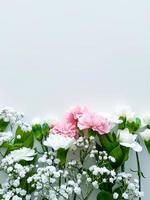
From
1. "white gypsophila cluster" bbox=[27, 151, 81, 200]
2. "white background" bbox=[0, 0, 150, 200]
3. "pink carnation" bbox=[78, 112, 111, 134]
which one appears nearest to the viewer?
"white gypsophila cluster" bbox=[27, 151, 81, 200]

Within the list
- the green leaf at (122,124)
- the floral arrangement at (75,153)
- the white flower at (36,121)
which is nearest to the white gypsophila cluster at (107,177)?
the floral arrangement at (75,153)

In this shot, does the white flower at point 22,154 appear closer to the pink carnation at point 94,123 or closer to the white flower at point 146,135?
the pink carnation at point 94,123

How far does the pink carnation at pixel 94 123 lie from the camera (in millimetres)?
1213

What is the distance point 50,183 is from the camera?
1133 mm

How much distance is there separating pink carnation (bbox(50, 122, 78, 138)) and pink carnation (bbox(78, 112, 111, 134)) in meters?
0.04

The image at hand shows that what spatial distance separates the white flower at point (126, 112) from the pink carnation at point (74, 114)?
0.38 ft

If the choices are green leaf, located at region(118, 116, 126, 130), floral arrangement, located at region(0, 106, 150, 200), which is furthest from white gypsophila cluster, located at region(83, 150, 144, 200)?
green leaf, located at region(118, 116, 126, 130)

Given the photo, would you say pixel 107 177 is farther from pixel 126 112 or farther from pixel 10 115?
pixel 10 115

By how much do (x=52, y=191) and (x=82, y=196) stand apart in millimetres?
169

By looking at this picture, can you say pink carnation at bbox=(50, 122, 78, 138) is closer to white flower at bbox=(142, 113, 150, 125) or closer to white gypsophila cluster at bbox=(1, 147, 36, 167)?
white gypsophila cluster at bbox=(1, 147, 36, 167)

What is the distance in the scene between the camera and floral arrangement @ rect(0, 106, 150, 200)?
1.16 m

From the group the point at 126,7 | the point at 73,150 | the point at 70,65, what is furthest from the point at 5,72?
the point at 126,7

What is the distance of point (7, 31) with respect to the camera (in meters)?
1.33

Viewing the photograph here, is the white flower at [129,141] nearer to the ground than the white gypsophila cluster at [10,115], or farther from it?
nearer to the ground
